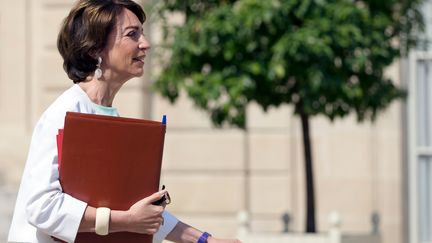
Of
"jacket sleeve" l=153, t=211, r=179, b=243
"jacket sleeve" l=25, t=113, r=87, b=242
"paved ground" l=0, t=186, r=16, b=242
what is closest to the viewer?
"jacket sleeve" l=25, t=113, r=87, b=242

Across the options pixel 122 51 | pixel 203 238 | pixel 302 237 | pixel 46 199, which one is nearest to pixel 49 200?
pixel 46 199

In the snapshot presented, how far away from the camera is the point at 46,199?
3.62 m

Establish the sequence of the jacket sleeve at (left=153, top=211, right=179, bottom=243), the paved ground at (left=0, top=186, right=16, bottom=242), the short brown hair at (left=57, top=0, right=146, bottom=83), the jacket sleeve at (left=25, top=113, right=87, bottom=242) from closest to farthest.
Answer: the jacket sleeve at (left=25, top=113, right=87, bottom=242) < the short brown hair at (left=57, top=0, right=146, bottom=83) < the jacket sleeve at (left=153, top=211, right=179, bottom=243) < the paved ground at (left=0, top=186, right=16, bottom=242)

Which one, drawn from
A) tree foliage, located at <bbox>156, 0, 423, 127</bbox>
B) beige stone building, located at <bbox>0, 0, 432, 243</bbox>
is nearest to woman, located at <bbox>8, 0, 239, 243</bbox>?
tree foliage, located at <bbox>156, 0, 423, 127</bbox>

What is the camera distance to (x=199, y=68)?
467 inches

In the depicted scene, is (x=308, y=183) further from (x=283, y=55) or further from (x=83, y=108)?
(x=83, y=108)

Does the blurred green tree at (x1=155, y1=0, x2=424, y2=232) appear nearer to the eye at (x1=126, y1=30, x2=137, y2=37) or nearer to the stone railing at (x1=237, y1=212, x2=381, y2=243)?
the stone railing at (x1=237, y1=212, x2=381, y2=243)

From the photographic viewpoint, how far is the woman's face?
12.7ft

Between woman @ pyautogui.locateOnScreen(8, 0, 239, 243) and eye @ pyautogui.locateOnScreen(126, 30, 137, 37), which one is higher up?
eye @ pyautogui.locateOnScreen(126, 30, 137, 37)

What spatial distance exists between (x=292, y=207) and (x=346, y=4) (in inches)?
155

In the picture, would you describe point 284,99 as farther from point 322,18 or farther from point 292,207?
point 292,207

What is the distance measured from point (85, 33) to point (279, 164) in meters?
11.2

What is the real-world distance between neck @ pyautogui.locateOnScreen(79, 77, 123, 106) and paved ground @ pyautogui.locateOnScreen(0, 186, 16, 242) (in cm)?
868

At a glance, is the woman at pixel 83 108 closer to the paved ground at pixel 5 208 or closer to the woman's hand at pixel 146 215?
the woman's hand at pixel 146 215
